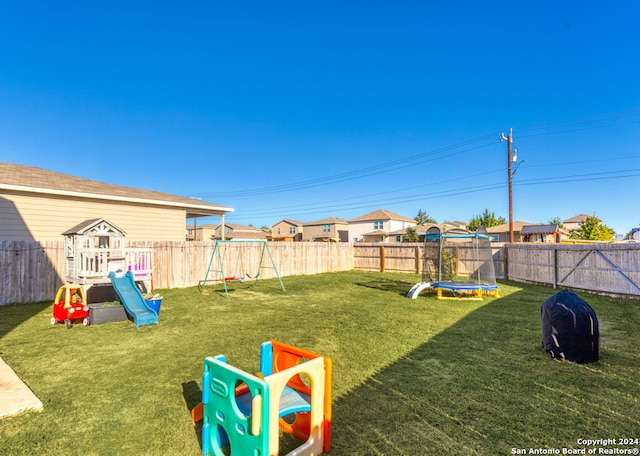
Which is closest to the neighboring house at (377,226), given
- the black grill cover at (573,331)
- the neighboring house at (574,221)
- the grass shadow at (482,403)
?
the neighboring house at (574,221)

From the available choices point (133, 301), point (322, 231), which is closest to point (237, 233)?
point (322, 231)

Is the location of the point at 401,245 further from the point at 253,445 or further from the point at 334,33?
the point at 253,445

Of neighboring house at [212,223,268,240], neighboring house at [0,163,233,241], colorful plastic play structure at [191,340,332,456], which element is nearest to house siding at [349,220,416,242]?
neighboring house at [212,223,268,240]

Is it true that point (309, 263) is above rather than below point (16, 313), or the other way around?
above

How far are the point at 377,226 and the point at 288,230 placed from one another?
51.4 feet

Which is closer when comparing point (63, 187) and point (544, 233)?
point (63, 187)

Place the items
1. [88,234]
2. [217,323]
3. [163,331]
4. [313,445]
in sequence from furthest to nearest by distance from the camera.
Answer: [88,234] → [217,323] → [163,331] → [313,445]

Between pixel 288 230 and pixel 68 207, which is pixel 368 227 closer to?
pixel 288 230

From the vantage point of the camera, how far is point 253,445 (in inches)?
79.4

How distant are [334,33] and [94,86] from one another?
13543 mm

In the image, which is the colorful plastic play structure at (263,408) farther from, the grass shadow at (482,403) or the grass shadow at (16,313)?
the grass shadow at (16,313)

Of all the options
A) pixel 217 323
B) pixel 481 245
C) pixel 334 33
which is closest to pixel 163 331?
pixel 217 323

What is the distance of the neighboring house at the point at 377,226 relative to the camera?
4203 cm

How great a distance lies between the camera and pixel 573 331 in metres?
4.14
